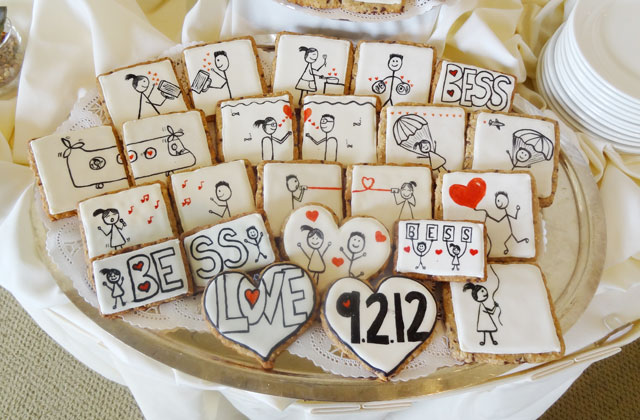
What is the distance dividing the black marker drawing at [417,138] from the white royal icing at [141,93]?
500 mm

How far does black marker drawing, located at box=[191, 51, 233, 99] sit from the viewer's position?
1261mm

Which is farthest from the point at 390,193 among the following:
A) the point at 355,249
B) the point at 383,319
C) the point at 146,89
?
the point at 146,89

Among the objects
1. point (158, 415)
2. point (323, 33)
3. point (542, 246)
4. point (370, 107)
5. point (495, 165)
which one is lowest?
point (158, 415)

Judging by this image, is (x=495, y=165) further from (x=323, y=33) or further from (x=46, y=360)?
(x=46, y=360)

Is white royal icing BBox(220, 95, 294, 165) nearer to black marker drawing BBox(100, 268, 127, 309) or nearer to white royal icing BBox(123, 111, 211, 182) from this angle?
white royal icing BBox(123, 111, 211, 182)

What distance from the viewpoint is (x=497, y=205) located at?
1.11 m

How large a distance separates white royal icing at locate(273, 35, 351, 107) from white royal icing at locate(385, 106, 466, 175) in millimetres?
176

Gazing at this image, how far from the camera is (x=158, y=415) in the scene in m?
1.46

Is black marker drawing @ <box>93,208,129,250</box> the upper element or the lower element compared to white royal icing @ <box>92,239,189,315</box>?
upper

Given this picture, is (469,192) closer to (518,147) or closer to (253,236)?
(518,147)

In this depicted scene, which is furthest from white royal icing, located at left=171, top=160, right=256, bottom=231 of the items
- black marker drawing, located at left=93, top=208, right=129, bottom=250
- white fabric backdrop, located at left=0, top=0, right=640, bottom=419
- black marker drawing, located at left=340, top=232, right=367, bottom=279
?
white fabric backdrop, located at left=0, top=0, right=640, bottom=419

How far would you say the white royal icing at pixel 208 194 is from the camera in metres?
1.11

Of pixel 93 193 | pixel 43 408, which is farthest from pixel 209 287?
pixel 43 408

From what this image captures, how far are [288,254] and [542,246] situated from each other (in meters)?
0.55
